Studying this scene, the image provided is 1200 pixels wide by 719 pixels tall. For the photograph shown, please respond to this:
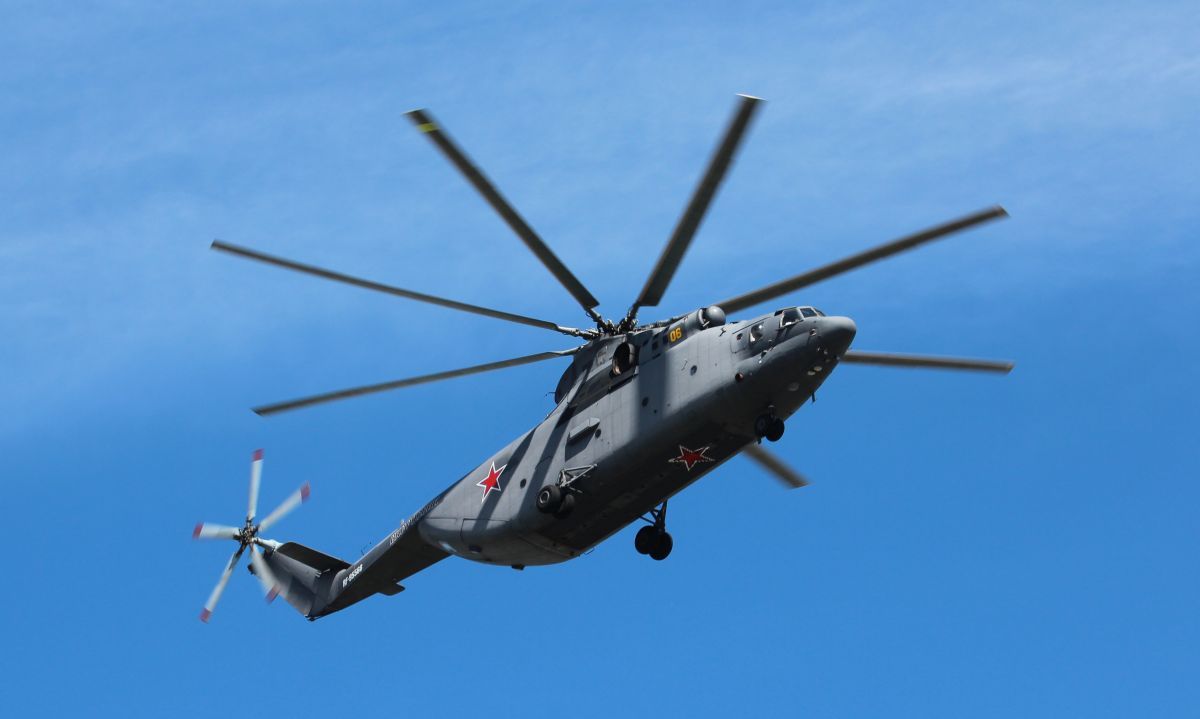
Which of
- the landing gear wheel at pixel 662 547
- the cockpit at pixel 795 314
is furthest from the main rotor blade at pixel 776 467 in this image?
the cockpit at pixel 795 314

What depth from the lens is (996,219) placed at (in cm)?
2959

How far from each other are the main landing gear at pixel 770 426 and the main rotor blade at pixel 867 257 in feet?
8.82

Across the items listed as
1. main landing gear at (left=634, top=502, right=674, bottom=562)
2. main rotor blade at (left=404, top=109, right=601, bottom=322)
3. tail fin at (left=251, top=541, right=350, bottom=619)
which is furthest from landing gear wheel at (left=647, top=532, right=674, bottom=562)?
tail fin at (left=251, top=541, right=350, bottom=619)

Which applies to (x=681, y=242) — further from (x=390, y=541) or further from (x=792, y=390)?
(x=390, y=541)

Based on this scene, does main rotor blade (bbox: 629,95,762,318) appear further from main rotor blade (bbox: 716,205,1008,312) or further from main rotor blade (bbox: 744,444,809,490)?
main rotor blade (bbox: 744,444,809,490)

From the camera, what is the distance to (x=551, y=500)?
34.8 metres

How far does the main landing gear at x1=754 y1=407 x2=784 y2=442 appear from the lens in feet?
107

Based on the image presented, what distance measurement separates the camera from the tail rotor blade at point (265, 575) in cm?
4328

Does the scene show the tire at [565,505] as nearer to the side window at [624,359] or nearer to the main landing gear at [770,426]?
the side window at [624,359]

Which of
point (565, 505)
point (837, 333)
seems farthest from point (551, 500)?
point (837, 333)

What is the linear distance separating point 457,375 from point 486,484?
3.41 m

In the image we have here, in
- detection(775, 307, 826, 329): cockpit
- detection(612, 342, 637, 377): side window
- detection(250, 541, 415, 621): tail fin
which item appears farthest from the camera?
detection(250, 541, 415, 621): tail fin

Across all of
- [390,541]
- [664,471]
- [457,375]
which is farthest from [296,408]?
[664,471]

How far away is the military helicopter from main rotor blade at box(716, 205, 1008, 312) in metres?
0.03
